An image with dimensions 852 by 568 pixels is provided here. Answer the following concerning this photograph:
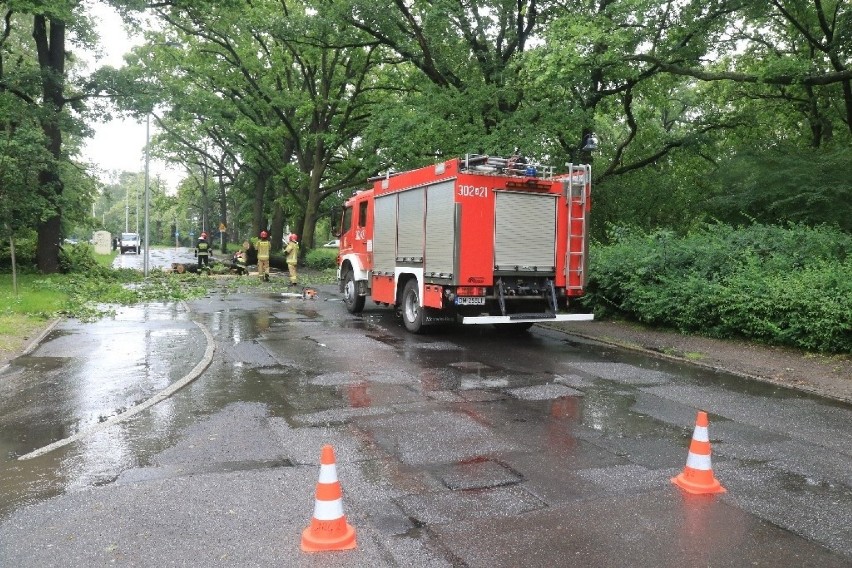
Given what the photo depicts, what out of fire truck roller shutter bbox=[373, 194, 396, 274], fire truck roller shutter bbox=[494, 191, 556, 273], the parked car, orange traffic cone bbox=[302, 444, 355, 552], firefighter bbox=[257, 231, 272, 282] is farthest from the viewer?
the parked car

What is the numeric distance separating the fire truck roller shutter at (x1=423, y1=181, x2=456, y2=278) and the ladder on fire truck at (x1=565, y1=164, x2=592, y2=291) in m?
2.37

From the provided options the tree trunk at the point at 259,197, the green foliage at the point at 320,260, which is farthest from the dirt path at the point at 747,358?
the tree trunk at the point at 259,197

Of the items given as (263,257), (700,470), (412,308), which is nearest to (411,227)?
(412,308)

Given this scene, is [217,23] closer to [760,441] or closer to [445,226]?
[445,226]

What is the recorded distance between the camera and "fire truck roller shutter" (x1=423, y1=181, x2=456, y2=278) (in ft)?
38.4

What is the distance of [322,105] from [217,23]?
7563 millimetres

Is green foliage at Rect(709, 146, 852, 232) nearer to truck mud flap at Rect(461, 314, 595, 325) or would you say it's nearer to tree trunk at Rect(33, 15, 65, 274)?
truck mud flap at Rect(461, 314, 595, 325)

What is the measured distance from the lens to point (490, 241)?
464 inches

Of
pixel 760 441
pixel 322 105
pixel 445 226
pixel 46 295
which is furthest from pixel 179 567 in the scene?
pixel 322 105

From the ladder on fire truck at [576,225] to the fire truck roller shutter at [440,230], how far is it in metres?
2.37

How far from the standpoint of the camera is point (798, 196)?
610 inches

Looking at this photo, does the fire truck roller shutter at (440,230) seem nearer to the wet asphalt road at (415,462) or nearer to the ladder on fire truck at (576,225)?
the wet asphalt road at (415,462)

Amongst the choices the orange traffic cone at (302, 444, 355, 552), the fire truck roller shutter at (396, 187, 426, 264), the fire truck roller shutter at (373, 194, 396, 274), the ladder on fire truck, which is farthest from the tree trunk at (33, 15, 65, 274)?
the orange traffic cone at (302, 444, 355, 552)

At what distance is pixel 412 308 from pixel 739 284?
599cm
